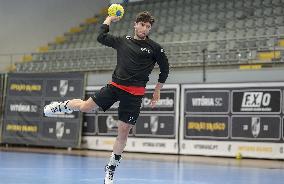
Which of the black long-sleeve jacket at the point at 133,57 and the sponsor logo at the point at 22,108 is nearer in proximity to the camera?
the black long-sleeve jacket at the point at 133,57

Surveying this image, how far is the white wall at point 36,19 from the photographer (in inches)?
1002

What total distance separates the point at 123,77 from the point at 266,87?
368 inches

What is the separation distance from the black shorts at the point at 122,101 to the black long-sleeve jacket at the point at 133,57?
0.52 feet

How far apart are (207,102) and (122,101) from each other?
9.67 metres

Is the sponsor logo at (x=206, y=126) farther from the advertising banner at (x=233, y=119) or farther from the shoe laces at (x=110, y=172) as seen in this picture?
the shoe laces at (x=110, y=172)

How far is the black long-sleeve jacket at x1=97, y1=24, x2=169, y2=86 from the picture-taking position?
25.2 ft

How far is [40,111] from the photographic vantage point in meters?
20.4

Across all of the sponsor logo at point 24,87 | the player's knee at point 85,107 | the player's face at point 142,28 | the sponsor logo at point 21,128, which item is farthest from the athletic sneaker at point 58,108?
the sponsor logo at point 24,87

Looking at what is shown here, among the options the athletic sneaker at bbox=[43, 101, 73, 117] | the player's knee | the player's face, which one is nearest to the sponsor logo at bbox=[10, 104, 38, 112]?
the athletic sneaker at bbox=[43, 101, 73, 117]

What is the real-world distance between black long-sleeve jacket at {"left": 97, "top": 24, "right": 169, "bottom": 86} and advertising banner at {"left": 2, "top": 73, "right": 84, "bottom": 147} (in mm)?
11954

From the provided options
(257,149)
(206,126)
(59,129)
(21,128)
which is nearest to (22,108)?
(21,128)

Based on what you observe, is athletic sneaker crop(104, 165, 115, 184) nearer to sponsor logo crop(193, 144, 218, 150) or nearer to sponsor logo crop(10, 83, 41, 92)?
sponsor logo crop(193, 144, 218, 150)

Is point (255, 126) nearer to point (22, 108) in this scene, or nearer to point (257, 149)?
point (257, 149)

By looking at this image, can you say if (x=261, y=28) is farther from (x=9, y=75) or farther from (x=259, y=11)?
(x=9, y=75)
